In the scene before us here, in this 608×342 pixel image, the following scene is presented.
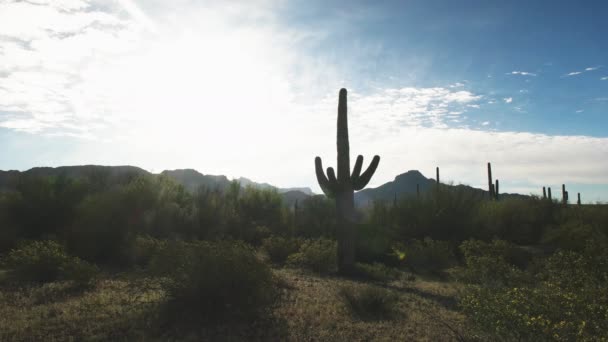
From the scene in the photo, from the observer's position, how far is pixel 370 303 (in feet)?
24.4

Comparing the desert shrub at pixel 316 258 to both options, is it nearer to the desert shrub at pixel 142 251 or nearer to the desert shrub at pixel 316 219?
the desert shrub at pixel 142 251

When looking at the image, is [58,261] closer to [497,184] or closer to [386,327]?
[386,327]

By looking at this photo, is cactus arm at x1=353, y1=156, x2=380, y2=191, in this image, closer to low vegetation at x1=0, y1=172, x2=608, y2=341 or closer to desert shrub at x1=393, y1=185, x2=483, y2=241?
low vegetation at x1=0, y1=172, x2=608, y2=341

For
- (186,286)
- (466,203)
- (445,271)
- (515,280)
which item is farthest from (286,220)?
(186,286)

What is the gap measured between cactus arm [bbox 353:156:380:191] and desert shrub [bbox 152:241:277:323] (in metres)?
6.75

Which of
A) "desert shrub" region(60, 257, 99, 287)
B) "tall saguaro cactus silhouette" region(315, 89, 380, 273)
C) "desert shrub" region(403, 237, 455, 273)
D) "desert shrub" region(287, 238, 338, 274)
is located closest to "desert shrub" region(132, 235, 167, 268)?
"desert shrub" region(60, 257, 99, 287)

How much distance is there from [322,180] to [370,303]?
6.55m

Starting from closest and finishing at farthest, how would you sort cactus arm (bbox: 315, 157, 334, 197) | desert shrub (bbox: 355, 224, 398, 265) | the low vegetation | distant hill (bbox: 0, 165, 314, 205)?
the low vegetation
cactus arm (bbox: 315, 157, 334, 197)
desert shrub (bbox: 355, 224, 398, 265)
distant hill (bbox: 0, 165, 314, 205)

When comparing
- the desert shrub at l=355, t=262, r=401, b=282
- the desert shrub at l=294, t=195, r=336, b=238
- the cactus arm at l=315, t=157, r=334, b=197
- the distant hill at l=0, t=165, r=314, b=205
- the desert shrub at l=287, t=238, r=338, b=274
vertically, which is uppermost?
the distant hill at l=0, t=165, r=314, b=205

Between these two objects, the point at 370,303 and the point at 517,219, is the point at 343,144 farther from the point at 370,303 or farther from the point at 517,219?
the point at 517,219

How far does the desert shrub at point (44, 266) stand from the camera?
321 inches

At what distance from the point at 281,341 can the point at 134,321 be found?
2.11m

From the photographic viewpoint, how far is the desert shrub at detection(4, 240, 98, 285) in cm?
816

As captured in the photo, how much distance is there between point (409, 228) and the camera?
18.6 metres
